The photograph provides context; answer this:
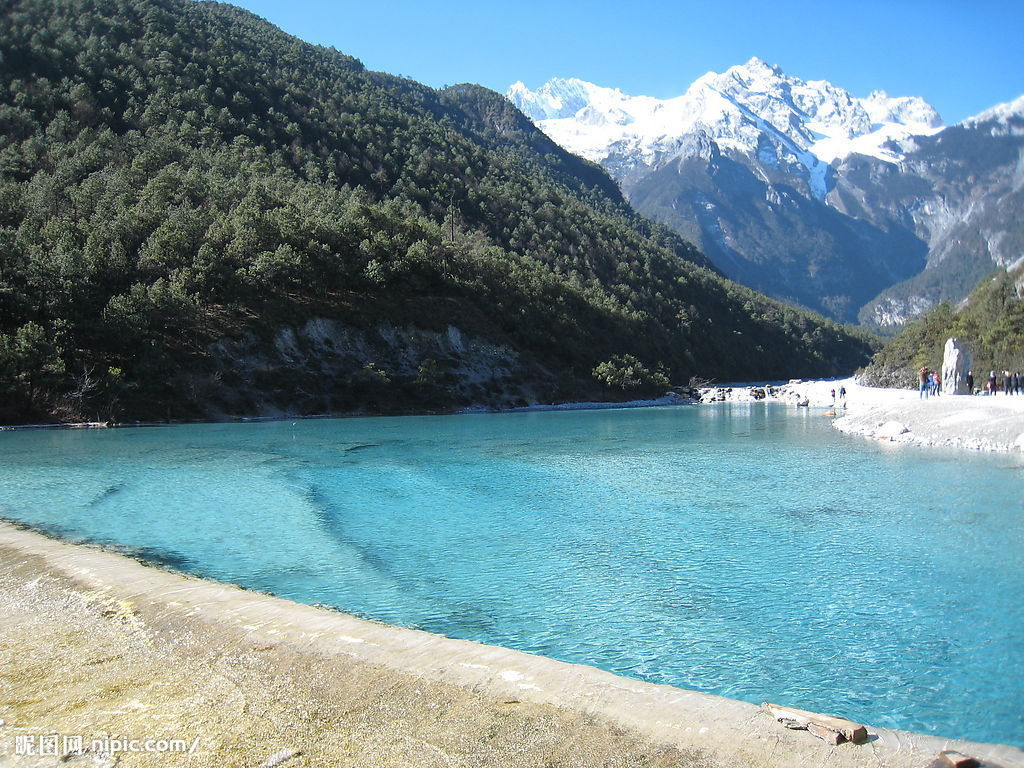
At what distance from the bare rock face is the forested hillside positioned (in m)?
4.67

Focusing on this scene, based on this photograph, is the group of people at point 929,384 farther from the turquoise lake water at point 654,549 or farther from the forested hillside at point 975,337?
the turquoise lake water at point 654,549

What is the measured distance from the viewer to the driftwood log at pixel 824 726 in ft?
19.0

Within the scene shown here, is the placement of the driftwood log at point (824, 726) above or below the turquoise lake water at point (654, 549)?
above

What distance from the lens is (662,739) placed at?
19.4 ft

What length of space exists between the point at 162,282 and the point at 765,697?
58946mm

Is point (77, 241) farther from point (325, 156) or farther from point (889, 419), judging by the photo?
point (889, 419)

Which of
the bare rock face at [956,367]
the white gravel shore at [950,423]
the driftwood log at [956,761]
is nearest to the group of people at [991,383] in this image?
the bare rock face at [956,367]

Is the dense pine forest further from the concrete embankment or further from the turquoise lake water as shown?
the concrete embankment

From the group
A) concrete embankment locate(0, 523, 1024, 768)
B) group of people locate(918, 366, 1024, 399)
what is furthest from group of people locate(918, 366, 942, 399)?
concrete embankment locate(0, 523, 1024, 768)

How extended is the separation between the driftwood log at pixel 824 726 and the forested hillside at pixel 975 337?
5141 centimetres

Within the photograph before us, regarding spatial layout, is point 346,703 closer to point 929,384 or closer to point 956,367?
point 956,367

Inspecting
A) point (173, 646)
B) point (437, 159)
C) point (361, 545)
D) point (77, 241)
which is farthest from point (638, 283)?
point (173, 646)

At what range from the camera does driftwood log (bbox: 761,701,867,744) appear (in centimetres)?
578

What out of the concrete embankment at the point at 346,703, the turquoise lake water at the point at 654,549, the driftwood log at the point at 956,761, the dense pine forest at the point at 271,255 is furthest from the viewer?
the dense pine forest at the point at 271,255
